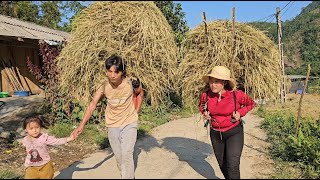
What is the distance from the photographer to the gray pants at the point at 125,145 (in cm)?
381

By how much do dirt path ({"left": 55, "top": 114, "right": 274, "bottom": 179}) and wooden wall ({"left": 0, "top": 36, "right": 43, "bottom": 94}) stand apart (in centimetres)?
742

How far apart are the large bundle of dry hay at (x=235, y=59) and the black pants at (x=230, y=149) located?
88 centimetres

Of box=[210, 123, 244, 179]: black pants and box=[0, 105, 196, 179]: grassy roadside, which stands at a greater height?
box=[210, 123, 244, 179]: black pants

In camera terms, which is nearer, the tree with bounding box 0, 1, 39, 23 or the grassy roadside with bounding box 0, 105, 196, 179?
the grassy roadside with bounding box 0, 105, 196, 179

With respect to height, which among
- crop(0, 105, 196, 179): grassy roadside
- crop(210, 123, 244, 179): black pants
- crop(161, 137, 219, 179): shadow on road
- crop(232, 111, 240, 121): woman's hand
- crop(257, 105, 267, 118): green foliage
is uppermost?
crop(232, 111, 240, 121): woman's hand

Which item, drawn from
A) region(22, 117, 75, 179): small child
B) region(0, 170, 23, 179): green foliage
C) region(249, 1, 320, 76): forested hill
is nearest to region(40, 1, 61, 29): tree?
region(249, 1, 320, 76): forested hill

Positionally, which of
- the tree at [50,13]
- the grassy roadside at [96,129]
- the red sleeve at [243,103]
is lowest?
the grassy roadside at [96,129]

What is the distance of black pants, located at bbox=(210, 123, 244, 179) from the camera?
12.1 feet

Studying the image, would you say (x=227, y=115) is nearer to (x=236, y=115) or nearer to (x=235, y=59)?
(x=236, y=115)

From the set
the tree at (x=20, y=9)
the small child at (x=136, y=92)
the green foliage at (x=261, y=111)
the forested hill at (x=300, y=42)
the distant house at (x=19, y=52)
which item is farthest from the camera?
the forested hill at (x=300, y=42)

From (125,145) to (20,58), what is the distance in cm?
1204

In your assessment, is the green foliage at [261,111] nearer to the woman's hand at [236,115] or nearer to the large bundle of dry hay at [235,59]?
the large bundle of dry hay at [235,59]

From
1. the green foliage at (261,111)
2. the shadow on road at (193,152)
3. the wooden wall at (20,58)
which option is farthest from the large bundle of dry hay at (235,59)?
the wooden wall at (20,58)

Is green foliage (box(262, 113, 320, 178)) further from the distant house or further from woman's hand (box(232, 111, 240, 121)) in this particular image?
the distant house
